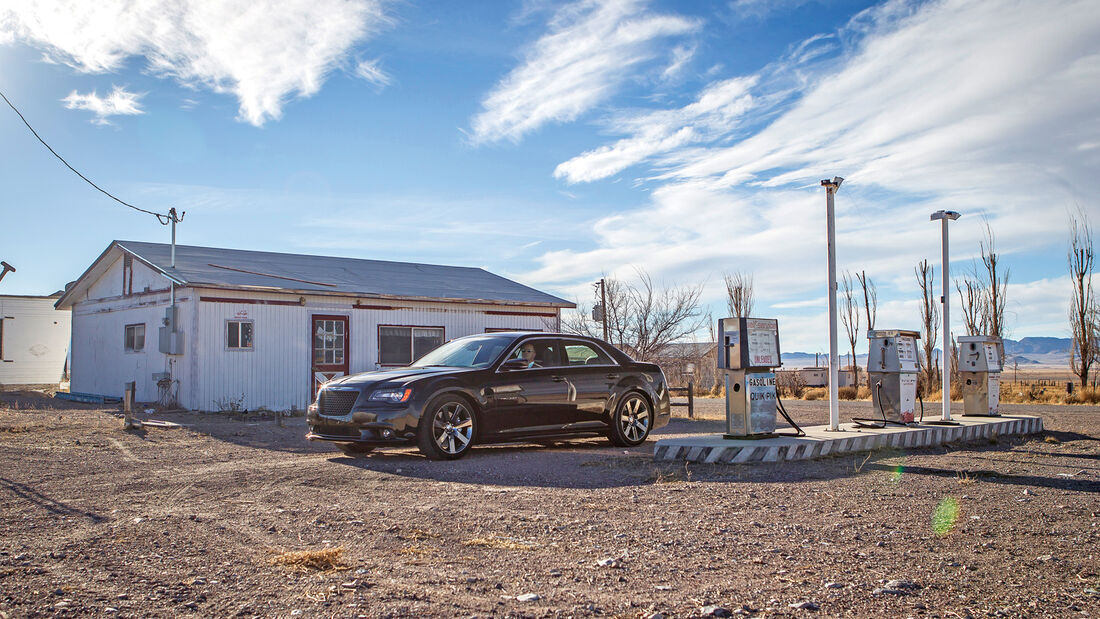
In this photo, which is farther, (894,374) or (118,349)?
(118,349)

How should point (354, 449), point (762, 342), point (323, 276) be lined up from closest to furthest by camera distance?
point (354, 449), point (762, 342), point (323, 276)

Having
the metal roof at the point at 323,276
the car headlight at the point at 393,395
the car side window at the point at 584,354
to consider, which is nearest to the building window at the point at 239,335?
the metal roof at the point at 323,276

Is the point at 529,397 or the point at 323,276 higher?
the point at 323,276

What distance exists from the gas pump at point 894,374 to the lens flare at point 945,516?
573cm

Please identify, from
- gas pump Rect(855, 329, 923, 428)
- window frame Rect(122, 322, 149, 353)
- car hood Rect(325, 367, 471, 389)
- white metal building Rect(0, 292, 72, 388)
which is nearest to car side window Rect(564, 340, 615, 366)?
car hood Rect(325, 367, 471, 389)

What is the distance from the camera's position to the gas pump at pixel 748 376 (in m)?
10.7

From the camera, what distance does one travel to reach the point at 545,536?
573 centimetres

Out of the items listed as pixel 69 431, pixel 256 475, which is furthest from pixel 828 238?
pixel 69 431

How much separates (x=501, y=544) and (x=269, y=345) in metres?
15.3

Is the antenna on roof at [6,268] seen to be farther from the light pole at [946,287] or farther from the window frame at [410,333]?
the light pole at [946,287]

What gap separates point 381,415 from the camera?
9.56 meters

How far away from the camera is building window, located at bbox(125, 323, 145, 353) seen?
69.6 ft

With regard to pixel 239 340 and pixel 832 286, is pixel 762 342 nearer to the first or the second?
pixel 832 286

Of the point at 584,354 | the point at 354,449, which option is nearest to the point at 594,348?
the point at 584,354
